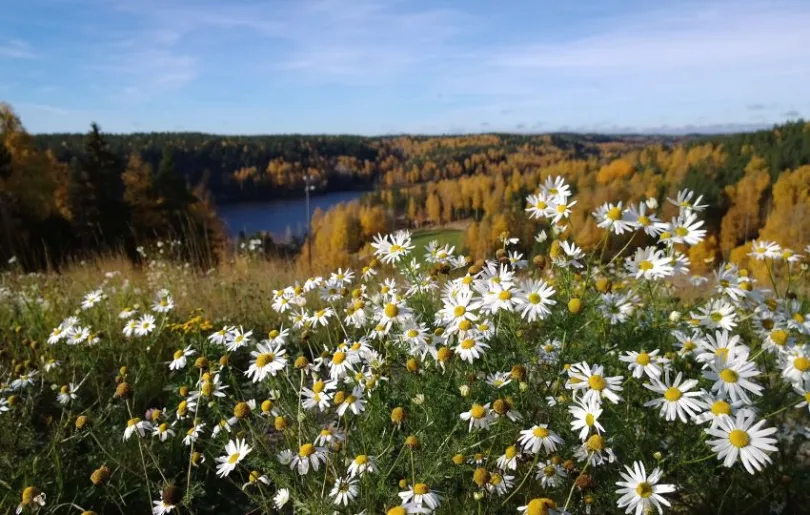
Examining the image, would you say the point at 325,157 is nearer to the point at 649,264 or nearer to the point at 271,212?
the point at 271,212

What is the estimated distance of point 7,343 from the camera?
368 centimetres

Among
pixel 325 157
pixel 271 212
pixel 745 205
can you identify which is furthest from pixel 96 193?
pixel 325 157

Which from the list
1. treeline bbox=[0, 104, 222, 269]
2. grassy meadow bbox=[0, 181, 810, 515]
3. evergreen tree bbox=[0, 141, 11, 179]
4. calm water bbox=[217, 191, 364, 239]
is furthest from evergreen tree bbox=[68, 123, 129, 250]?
calm water bbox=[217, 191, 364, 239]

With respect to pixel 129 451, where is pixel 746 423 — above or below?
above

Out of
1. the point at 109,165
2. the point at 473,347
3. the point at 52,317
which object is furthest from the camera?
the point at 109,165

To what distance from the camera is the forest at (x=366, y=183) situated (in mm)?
17281

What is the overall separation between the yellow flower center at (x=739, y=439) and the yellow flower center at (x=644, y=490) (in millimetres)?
255

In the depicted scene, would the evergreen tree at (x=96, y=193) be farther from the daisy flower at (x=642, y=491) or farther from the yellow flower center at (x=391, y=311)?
the daisy flower at (x=642, y=491)

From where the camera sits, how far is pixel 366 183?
76.5 m

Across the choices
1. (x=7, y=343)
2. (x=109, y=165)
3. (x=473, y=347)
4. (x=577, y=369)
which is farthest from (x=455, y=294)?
(x=109, y=165)

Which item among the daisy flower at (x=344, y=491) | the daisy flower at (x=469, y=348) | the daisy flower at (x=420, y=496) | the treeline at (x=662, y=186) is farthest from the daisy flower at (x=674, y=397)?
the treeline at (x=662, y=186)

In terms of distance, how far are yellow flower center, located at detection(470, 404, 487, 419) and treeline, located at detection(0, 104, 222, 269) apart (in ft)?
40.9

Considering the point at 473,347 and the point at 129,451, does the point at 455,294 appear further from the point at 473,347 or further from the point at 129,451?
the point at 129,451

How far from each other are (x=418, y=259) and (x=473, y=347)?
969 mm
